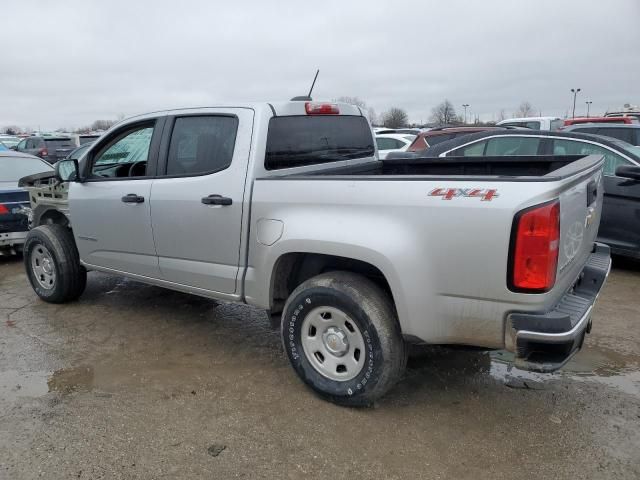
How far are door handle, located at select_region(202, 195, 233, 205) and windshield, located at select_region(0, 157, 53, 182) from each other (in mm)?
5117

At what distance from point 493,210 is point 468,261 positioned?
0.28 meters

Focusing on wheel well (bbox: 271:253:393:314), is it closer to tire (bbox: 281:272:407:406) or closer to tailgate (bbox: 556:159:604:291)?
tire (bbox: 281:272:407:406)

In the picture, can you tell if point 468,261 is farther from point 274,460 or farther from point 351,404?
point 274,460

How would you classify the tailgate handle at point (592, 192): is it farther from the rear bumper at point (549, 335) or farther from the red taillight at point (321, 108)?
the red taillight at point (321, 108)

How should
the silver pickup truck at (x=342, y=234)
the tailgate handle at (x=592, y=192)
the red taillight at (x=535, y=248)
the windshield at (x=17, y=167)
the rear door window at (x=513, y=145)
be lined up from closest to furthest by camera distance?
the red taillight at (x=535, y=248)
the silver pickup truck at (x=342, y=234)
the tailgate handle at (x=592, y=192)
the rear door window at (x=513, y=145)
the windshield at (x=17, y=167)

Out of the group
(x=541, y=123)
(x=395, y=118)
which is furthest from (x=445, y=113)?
(x=541, y=123)

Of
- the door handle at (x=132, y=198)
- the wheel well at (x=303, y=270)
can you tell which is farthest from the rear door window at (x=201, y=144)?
the wheel well at (x=303, y=270)

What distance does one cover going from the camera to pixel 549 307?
2.63m

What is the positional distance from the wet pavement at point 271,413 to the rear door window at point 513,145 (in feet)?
9.88

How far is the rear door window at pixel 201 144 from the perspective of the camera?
12.0 feet

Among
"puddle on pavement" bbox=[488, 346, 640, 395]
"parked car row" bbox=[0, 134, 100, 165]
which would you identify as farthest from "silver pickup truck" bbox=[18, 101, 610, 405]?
"parked car row" bbox=[0, 134, 100, 165]

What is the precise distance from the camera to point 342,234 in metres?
2.99

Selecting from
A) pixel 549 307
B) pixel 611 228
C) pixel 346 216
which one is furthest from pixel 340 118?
pixel 611 228

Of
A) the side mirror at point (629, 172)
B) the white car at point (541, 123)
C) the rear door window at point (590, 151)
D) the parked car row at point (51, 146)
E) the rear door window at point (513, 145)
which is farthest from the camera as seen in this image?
the parked car row at point (51, 146)
